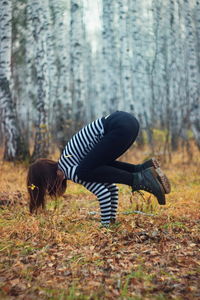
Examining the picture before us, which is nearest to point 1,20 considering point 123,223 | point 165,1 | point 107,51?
point 107,51

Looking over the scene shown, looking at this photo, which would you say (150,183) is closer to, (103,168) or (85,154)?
(103,168)

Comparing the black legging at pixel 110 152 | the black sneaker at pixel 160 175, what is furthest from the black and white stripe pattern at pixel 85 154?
the black sneaker at pixel 160 175

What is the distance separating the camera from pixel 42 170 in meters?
4.16

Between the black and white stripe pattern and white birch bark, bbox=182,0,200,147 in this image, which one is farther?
white birch bark, bbox=182,0,200,147

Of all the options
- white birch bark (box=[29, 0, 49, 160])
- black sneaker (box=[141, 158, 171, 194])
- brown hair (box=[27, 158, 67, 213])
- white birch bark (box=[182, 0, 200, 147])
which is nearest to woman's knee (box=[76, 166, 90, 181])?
brown hair (box=[27, 158, 67, 213])

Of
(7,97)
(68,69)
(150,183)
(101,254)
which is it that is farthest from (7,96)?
(101,254)

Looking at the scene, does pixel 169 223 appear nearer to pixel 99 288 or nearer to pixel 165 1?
pixel 99 288

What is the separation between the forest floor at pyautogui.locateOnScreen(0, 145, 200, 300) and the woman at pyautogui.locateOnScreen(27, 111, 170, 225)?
0.36 meters

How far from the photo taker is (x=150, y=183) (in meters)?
3.90

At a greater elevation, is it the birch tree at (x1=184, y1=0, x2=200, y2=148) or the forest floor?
the birch tree at (x1=184, y1=0, x2=200, y2=148)

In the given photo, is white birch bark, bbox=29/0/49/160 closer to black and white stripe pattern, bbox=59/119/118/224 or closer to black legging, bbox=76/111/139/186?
black and white stripe pattern, bbox=59/119/118/224

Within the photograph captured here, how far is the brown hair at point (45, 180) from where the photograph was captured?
4094mm

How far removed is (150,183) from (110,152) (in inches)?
21.3

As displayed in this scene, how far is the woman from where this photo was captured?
3.85 metres
